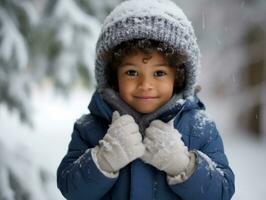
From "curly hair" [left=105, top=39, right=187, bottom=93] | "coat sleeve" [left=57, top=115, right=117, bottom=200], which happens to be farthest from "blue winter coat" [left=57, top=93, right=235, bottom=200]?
"curly hair" [left=105, top=39, right=187, bottom=93]

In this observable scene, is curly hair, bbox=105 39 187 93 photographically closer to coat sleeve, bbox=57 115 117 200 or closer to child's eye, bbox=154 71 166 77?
child's eye, bbox=154 71 166 77

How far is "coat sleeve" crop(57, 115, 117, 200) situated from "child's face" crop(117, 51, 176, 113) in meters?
0.25

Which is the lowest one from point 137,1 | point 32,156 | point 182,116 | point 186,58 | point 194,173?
point 32,156

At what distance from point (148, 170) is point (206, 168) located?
248mm

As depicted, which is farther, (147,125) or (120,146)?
(147,125)

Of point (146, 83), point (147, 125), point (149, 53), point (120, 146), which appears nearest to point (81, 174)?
point (120, 146)

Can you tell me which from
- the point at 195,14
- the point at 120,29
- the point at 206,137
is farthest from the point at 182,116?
the point at 195,14

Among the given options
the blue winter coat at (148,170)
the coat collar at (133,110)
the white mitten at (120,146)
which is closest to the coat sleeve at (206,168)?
the blue winter coat at (148,170)

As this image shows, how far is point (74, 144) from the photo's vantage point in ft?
8.08

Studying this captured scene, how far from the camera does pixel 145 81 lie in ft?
7.52

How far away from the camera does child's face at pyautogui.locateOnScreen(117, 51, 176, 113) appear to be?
2.30 metres

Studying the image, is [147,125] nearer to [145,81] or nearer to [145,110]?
[145,110]

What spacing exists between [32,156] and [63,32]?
113 cm

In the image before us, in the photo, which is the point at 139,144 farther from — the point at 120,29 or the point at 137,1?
the point at 137,1
